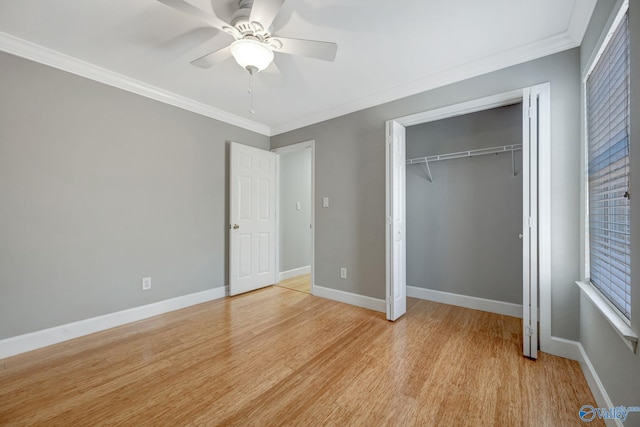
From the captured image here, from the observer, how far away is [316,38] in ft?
6.89

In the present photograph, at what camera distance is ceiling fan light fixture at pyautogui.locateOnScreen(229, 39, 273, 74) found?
1801 millimetres

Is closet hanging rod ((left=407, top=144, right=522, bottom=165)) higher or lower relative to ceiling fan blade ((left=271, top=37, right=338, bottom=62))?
lower

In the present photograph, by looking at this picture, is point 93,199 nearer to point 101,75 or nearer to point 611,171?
point 101,75

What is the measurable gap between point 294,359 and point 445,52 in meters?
2.82

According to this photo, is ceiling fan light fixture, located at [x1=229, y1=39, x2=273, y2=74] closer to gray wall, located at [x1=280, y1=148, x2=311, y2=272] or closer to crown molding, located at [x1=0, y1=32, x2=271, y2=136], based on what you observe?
crown molding, located at [x1=0, y1=32, x2=271, y2=136]

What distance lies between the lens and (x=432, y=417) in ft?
4.82

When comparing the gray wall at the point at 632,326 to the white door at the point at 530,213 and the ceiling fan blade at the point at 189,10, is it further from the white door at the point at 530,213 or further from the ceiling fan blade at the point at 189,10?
the ceiling fan blade at the point at 189,10

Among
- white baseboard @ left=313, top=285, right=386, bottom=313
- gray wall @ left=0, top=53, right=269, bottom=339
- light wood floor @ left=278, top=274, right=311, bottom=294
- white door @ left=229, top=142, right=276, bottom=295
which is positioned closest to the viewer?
gray wall @ left=0, top=53, right=269, bottom=339

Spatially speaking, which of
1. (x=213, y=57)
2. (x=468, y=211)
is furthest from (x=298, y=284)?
(x=213, y=57)

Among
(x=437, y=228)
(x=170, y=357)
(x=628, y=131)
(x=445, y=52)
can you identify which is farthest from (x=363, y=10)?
(x=170, y=357)

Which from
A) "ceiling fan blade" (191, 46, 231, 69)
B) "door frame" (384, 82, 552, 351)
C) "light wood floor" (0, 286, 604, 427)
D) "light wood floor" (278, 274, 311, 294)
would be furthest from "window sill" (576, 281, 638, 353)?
"light wood floor" (278, 274, 311, 294)

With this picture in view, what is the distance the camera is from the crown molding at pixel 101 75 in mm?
2115

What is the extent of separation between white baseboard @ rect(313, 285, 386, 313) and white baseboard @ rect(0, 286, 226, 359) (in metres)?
1.46

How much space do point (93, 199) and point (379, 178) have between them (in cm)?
293
